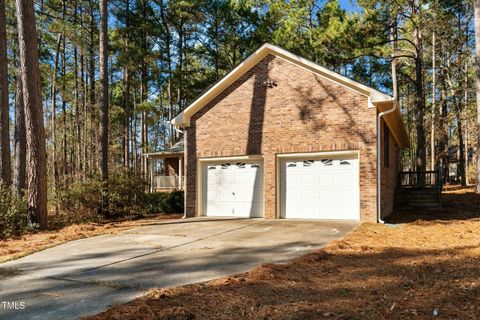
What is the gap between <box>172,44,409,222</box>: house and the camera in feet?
35.7

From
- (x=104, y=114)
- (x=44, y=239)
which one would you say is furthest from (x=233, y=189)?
(x=44, y=239)

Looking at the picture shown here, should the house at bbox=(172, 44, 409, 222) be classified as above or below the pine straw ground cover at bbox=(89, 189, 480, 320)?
above

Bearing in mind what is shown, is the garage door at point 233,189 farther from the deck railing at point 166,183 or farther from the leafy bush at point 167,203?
the deck railing at point 166,183

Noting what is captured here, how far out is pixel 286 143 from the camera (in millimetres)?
11898

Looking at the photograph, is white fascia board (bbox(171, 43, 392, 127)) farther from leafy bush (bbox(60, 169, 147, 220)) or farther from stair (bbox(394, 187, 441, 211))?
stair (bbox(394, 187, 441, 211))

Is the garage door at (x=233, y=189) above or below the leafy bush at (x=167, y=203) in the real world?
above

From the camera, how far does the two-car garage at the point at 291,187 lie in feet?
36.8

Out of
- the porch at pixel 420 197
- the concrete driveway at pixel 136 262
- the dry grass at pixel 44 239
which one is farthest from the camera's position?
the porch at pixel 420 197

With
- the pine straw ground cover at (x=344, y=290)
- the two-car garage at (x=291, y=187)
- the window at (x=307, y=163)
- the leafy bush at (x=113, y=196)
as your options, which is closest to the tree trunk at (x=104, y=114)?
the leafy bush at (x=113, y=196)

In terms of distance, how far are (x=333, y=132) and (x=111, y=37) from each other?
19386 mm

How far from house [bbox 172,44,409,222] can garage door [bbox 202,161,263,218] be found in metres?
0.04

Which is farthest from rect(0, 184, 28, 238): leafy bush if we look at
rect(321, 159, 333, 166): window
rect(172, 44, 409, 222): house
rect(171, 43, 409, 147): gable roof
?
rect(321, 159, 333, 166): window

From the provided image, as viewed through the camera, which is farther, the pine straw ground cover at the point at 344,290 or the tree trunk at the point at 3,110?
the tree trunk at the point at 3,110

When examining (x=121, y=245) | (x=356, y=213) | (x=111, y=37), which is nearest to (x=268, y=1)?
(x=111, y=37)
